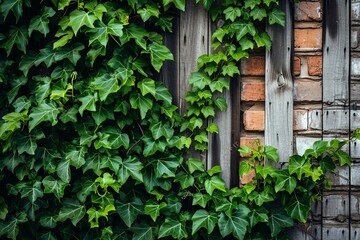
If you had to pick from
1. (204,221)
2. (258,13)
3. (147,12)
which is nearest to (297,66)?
(258,13)

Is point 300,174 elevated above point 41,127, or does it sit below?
below

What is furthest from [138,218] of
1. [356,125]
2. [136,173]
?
[356,125]

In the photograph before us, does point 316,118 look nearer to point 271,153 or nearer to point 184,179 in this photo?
point 271,153

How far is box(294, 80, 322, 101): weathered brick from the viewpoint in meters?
2.38

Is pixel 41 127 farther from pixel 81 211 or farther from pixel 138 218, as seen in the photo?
pixel 138 218

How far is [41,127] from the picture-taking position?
2.42 m

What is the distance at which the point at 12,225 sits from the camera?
2.41m

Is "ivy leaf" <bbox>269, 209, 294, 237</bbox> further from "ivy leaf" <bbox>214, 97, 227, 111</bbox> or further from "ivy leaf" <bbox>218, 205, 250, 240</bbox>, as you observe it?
"ivy leaf" <bbox>214, 97, 227, 111</bbox>

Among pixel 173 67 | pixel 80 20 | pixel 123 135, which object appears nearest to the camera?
pixel 80 20

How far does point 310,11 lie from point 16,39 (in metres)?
1.51

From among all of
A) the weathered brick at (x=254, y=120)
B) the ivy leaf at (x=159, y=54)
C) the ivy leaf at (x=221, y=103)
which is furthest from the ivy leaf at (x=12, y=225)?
the weathered brick at (x=254, y=120)

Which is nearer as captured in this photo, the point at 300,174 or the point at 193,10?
the point at 300,174

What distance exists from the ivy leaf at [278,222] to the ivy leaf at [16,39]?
1.53 metres

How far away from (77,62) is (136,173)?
0.66m
